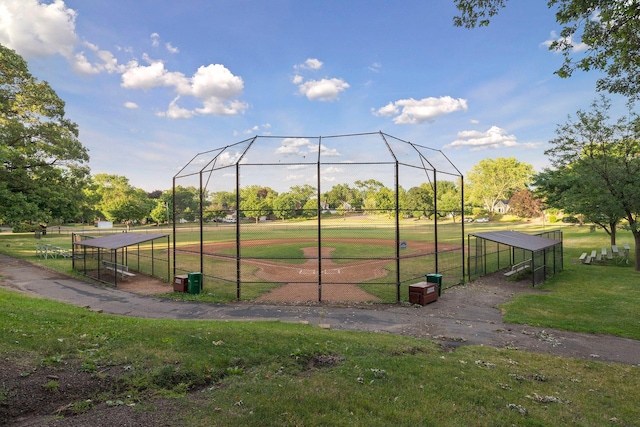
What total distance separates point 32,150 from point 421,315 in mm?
26984

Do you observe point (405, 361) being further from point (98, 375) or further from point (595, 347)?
point (595, 347)

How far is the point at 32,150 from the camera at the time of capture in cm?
2334

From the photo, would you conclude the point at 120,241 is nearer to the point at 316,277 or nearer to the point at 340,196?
the point at 316,277

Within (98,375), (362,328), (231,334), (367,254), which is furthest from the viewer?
(367,254)

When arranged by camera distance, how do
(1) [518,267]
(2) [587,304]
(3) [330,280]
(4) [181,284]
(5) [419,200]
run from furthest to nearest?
(5) [419,200] → (1) [518,267] → (3) [330,280] → (4) [181,284] → (2) [587,304]

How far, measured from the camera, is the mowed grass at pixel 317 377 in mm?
4156

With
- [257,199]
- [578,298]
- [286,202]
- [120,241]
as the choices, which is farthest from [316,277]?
[578,298]

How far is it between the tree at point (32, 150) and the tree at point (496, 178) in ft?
279

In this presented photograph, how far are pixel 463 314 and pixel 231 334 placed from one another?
7.74m

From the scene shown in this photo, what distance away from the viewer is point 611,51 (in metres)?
6.52

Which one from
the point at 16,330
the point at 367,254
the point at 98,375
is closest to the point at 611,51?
A: the point at 98,375

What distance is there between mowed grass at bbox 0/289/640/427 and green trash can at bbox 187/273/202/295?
608cm

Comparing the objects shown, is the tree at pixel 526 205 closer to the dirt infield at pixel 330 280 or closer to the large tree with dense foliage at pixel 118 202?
the dirt infield at pixel 330 280

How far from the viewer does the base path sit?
327 inches
